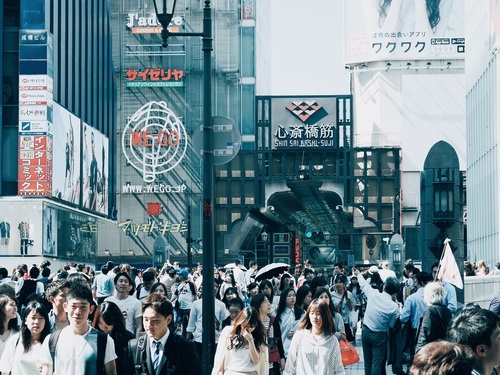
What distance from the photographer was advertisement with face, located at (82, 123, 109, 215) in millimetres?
62013

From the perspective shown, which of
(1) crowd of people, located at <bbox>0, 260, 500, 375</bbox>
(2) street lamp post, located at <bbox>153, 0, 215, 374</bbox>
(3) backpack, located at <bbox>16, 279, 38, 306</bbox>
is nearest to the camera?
(1) crowd of people, located at <bbox>0, 260, 500, 375</bbox>

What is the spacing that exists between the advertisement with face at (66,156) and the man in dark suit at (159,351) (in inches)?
1811

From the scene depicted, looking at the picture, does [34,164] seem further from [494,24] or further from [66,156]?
[494,24]

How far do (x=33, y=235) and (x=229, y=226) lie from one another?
20.6 m

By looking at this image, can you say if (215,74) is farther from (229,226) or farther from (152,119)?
(229,226)

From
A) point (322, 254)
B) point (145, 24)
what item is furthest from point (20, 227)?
point (322, 254)

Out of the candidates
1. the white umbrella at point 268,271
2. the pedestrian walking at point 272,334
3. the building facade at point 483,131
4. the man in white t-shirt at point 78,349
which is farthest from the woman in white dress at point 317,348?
the building facade at point 483,131

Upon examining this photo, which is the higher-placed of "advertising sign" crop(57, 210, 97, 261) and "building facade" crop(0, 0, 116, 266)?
"building facade" crop(0, 0, 116, 266)

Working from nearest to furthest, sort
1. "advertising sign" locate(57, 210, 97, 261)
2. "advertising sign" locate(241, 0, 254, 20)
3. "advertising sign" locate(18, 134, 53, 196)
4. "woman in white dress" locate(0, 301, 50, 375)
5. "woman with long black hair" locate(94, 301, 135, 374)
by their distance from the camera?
"woman in white dress" locate(0, 301, 50, 375) → "woman with long black hair" locate(94, 301, 135, 374) → "advertising sign" locate(18, 134, 53, 196) → "advertising sign" locate(57, 210, 97, 261) → "advertising sign" locate(241, 0, 254, 20)

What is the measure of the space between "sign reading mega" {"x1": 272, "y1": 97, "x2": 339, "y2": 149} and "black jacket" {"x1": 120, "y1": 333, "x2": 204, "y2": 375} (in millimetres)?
64246

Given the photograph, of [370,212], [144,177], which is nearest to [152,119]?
[144,177]

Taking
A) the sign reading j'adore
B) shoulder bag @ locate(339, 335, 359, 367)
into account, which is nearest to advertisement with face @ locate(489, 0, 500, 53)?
the sign reading j'adore

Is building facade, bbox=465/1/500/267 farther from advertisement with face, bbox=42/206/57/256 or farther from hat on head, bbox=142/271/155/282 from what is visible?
hat on head, bbox=142/271/155/282

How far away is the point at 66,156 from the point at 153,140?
20764 millimetres
